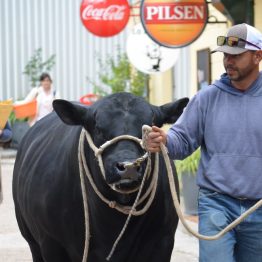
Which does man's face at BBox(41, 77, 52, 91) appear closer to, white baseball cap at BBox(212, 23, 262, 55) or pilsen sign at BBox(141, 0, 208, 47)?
pilsen sign at BBox(141, 0, 208, 47)

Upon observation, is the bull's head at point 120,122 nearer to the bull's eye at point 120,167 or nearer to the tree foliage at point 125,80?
the bull's eye at point 120,167

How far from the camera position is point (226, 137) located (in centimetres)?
484

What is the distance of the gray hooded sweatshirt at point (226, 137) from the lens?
4.82m

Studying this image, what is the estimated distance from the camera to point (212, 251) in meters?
4.82

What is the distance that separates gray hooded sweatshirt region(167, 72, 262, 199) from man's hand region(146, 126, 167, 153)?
0.14m

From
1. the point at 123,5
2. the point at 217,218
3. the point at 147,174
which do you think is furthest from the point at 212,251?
the point at 123,5

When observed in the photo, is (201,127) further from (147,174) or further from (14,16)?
(14,16)

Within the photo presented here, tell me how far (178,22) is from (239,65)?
7.71 m

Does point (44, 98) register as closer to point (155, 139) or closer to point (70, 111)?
point (70, 111)

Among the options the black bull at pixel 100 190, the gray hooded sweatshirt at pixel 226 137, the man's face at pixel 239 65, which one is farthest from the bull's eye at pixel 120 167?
the man's face at pixel 239 65

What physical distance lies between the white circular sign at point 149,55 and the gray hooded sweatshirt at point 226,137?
10.2 metres

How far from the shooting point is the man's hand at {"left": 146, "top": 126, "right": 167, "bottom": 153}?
15.3 feet

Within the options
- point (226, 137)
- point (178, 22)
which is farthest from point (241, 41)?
point (178, 22)

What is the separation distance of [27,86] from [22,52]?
100cm
